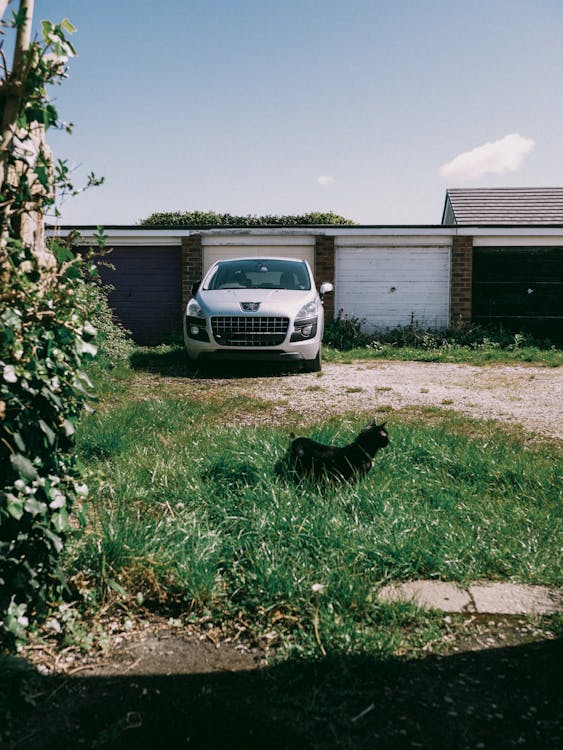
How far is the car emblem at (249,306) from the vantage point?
27.8 feet

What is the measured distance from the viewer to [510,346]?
43.0ft

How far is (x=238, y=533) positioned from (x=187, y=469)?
83 centimetres

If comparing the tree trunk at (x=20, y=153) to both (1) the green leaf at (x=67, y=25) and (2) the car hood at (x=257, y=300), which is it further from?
(2) the car hood at (x=257, y=300)

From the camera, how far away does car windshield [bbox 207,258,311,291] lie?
946 cm

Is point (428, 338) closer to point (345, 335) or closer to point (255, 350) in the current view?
point (345, 335)

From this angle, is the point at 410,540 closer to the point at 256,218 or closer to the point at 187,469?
the point at 187,469

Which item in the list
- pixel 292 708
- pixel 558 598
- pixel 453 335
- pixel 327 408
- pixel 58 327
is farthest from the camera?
pixel 453 335

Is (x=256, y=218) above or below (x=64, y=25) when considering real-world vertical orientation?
above

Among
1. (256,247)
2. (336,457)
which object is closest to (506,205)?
(256,247)

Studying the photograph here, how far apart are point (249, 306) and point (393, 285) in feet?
23.9

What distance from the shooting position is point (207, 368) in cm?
930

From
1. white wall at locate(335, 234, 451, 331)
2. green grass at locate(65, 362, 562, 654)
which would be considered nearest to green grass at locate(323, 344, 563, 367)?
white wall at locate(335, 234, 451, 331)

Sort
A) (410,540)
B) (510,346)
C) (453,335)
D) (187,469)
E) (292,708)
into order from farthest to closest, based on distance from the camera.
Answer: (453,335)
(510,346)
(187,469)
(410,540)
(292,708)

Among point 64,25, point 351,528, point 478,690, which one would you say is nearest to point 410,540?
point 351,528
